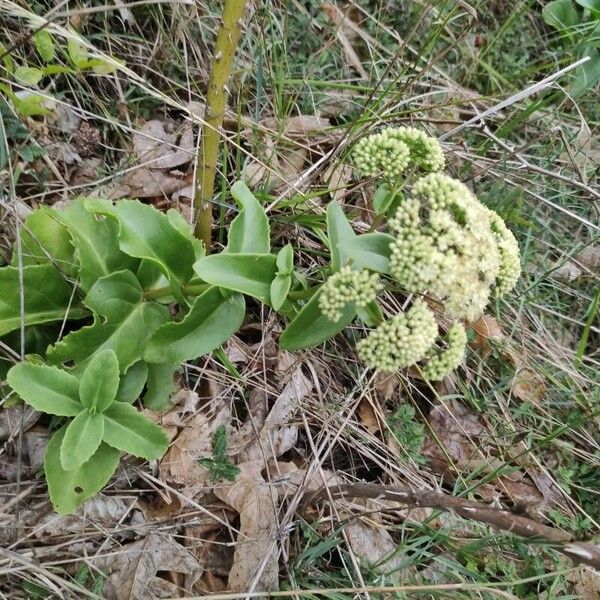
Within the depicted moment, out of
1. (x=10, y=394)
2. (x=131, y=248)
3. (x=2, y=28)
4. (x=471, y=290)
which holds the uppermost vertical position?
(x=2, y=28)

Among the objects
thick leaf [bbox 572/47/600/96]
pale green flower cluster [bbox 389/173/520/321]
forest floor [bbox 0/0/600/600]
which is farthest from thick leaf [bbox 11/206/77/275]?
thick leaf [bbox 572/47/600/96]

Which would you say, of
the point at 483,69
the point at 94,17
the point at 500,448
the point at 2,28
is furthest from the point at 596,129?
the point at 2,28

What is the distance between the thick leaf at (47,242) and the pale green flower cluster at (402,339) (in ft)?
3.98

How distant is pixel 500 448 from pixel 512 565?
0.55 meters

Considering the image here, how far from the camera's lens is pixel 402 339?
2.01 metres

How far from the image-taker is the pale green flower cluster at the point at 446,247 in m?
1.98

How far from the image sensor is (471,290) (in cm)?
208

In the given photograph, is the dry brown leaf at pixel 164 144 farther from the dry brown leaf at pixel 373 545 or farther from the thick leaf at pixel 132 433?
the dry brown leaf at pixel 373 545

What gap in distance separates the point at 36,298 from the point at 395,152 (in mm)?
1391

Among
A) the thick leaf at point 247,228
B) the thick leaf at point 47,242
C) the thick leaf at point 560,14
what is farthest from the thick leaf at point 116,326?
the thick leaf at point 560,14

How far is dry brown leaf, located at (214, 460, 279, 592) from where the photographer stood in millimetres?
2557

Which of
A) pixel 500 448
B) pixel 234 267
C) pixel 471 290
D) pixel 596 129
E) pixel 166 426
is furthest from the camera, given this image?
pixel 596 129

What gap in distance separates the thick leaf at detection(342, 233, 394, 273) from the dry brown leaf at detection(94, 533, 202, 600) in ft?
4.20

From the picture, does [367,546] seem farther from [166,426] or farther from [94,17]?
[94,17]
